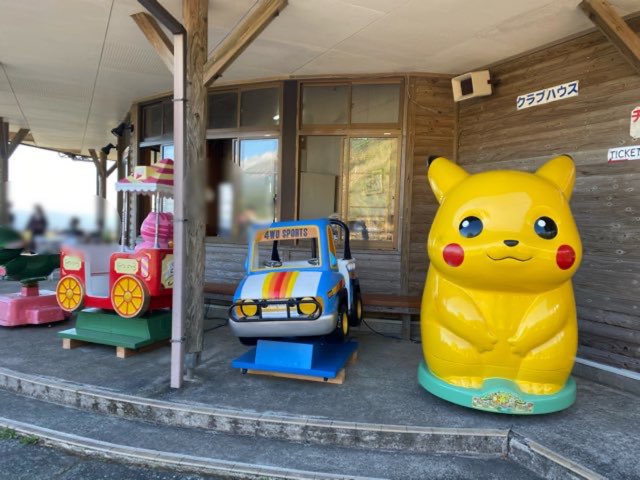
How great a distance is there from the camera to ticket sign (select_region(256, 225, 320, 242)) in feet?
14.1

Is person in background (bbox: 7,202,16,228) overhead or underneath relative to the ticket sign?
overhead

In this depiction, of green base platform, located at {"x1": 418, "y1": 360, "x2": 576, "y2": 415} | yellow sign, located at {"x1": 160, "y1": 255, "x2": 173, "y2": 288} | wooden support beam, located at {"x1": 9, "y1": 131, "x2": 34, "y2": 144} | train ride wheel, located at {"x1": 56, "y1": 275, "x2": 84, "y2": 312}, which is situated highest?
wooden support beam, located at {"x1": 9, "y1": 131, "x2": 34, "y2": 144}

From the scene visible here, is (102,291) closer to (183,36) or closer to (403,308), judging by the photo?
(183,36)

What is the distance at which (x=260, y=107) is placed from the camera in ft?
21.4

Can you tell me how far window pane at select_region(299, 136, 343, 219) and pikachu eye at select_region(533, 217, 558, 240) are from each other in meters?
3.46

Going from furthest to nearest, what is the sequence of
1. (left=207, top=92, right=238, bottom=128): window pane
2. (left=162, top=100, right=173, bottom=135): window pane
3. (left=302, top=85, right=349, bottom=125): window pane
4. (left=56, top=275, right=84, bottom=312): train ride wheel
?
(left=162, top=100, right=173, bottom=135): window pane, (left=207, top=92, right=238, bottom=128): window pane, (left=302, top=85, right=349, bottom=125): window pane, (left=56, top=275, right=84, bottom=312): train ride wheel

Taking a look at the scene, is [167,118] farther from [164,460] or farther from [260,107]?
[164,460]

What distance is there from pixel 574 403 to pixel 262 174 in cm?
470

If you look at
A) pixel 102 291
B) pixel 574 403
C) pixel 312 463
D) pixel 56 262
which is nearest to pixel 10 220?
pixel 56 262

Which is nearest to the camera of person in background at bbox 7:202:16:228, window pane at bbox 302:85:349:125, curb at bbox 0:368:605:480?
curb at bbox 0:368:605:480

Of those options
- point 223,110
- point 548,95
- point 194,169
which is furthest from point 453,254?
point 223,110

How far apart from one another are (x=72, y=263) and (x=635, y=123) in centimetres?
573

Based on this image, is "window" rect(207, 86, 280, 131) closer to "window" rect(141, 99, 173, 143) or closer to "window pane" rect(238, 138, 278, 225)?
"window pane" rect(238, 138, 278, 225)

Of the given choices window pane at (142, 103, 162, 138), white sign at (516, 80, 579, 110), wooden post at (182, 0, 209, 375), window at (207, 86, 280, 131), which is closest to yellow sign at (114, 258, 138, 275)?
wooden post at (182, 0, 209, 375)
